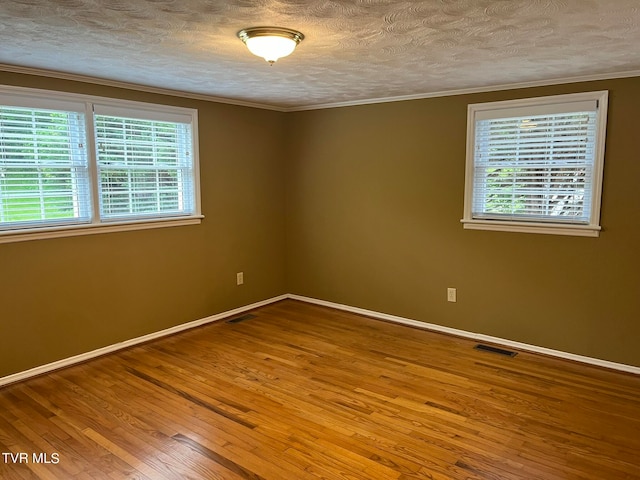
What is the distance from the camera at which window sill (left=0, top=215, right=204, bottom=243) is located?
10.7 feet

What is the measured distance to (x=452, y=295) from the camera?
433 cm

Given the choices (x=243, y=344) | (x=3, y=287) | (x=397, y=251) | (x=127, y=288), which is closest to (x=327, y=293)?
(x=397, y=251)

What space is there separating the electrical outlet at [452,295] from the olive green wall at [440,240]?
0.05 m

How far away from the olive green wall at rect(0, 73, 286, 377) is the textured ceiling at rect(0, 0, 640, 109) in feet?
2.85

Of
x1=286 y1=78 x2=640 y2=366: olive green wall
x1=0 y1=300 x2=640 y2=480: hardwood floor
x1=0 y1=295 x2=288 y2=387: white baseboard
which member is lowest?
x1=0 y1=300 x2=640 y2=480: hardwood floor

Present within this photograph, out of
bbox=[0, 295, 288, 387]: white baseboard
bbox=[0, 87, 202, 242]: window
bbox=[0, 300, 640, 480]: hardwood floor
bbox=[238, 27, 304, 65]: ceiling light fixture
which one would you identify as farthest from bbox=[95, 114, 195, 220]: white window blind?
bbox=[238, 27, 304, 65]: ceiling light fixture

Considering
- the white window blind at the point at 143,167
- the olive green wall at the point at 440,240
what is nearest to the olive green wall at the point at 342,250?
the olive green wall at the point at 440,240

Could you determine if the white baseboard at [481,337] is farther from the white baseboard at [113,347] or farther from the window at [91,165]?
the window at [91,165]

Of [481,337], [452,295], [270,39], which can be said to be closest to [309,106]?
[452,295]

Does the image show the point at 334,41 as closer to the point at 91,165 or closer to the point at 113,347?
the point at 91,165

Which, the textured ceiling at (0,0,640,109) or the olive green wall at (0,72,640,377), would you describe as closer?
the textured ceiling at (0,0,640,109)

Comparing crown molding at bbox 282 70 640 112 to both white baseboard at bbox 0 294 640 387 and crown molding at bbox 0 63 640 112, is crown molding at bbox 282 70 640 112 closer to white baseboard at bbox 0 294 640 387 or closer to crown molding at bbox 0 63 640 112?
crown molding at bbox 0 63 640 112

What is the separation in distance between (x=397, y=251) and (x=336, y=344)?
3.74ft

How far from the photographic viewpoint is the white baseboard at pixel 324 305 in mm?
3481
